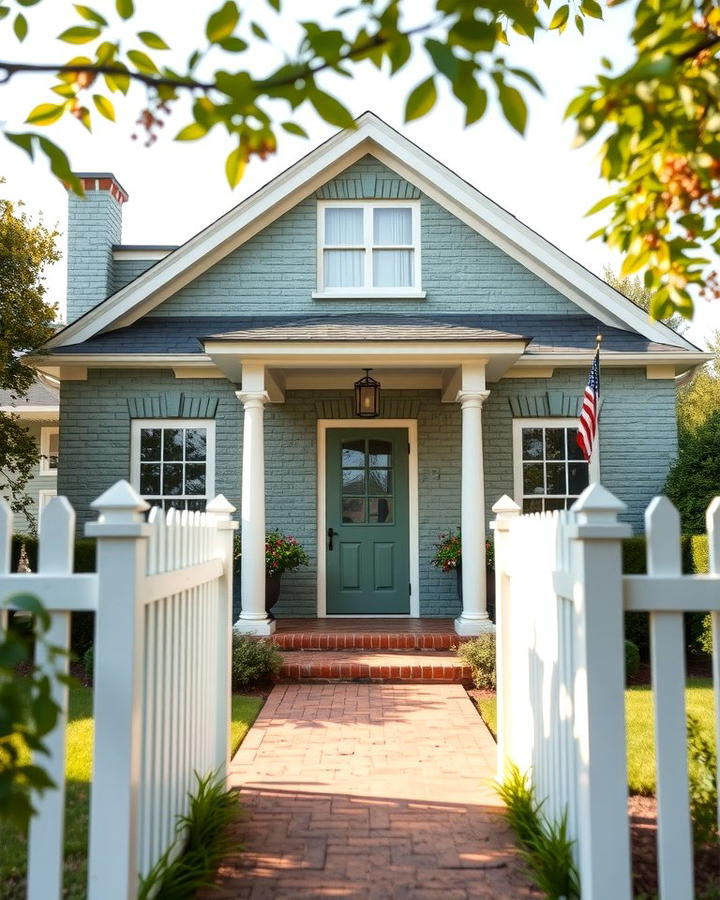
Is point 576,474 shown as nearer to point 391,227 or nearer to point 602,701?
point 391,227

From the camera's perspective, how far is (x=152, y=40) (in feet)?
6.86

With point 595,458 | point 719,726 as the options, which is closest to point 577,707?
point 719,726

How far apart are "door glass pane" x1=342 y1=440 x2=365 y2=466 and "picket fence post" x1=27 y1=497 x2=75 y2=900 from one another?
8.08 m

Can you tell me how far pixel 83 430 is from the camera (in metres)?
10.2

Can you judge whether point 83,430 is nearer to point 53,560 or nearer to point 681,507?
point 681,507

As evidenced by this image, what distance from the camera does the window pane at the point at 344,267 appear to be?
10.8m

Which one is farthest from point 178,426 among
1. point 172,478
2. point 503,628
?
point 503,628

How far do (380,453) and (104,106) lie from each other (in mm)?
8112

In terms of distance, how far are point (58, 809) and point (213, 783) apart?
5.27 ft

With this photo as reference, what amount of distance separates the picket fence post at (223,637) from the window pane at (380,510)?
20.3ft

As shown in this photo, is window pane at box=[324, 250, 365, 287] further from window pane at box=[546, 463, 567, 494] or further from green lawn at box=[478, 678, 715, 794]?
green lawn at box=[478, 678, 715, 794]

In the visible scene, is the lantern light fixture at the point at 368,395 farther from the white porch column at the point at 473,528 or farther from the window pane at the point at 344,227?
the window pane at the point at 344,227

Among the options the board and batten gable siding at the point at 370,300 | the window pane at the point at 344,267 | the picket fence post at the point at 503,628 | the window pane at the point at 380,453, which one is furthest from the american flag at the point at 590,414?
the picket fence post at the point at 503,628

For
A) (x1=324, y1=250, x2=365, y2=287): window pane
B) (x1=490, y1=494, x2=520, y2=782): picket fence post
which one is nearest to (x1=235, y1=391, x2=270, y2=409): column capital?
(x1=324, y1=250, x2=365, y2=287): window pane
